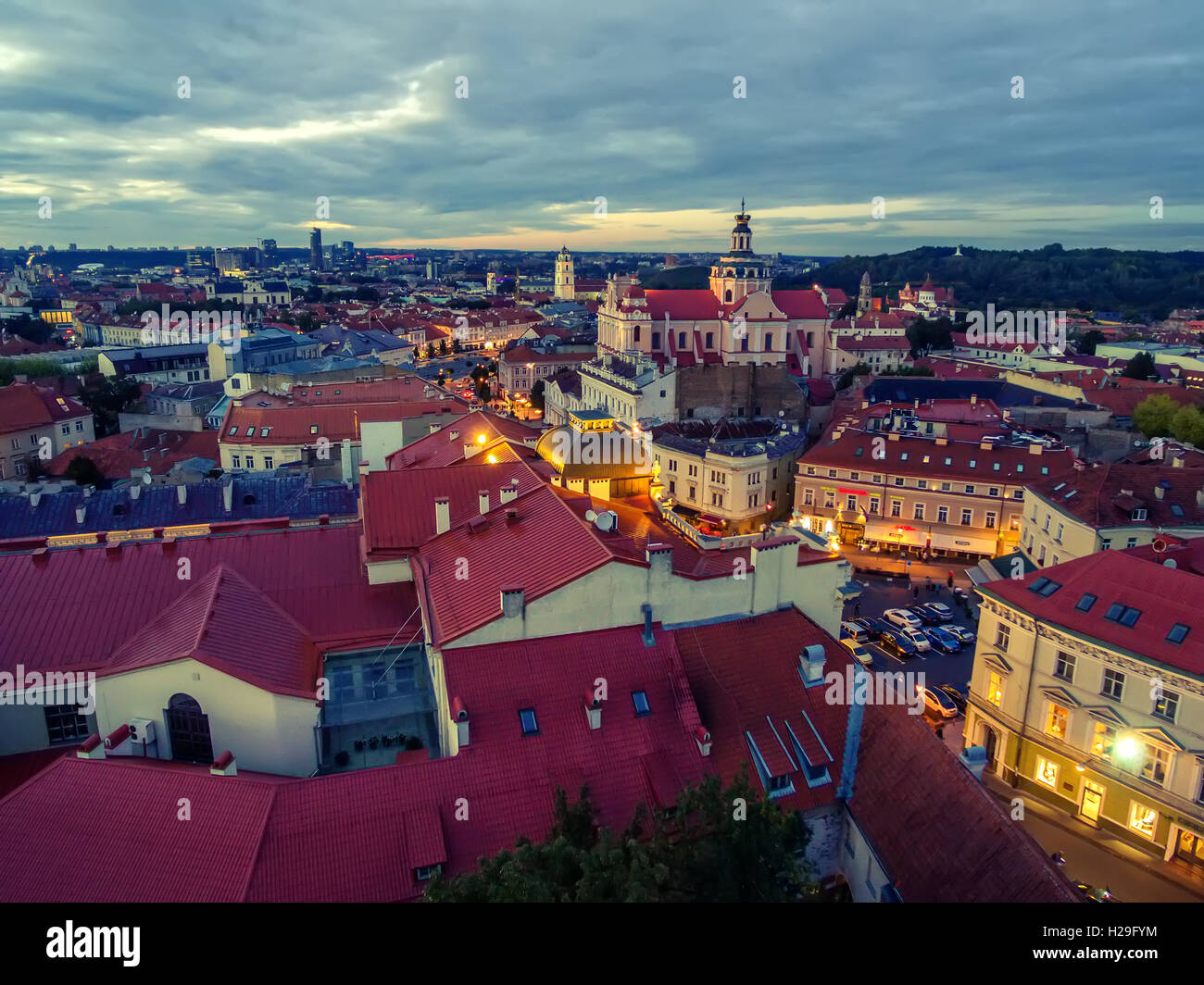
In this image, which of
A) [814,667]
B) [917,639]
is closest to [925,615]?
[917,639]

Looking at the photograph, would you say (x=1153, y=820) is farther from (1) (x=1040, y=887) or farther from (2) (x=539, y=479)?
(2) (x=539, y=479)

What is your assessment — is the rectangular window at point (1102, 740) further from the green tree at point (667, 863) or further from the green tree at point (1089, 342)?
the green tree at point (1089, 342)

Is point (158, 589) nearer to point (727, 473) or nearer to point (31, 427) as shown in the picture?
point (727, 473)

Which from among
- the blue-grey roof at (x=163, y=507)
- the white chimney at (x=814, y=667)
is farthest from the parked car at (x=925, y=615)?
the blue-grey roof at (x=163, y=507)

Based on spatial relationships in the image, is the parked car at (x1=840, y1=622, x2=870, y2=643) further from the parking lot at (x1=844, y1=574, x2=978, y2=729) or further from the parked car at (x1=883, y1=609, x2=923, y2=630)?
the parked car at (x1=883, y1=609, x2=923, y2=630)

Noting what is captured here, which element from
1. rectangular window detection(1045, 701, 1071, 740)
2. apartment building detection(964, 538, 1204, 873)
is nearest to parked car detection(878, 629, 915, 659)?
apartment building detection(964, 538, 1204, 873)
